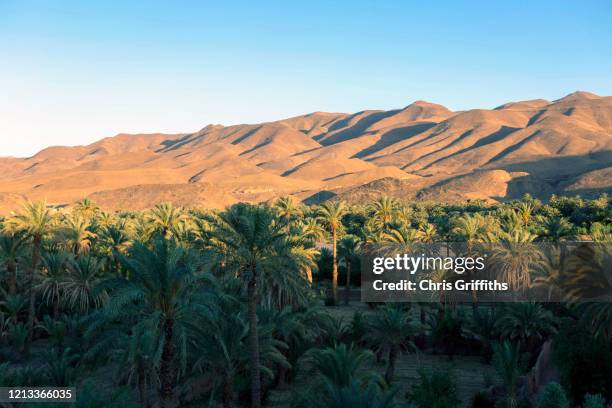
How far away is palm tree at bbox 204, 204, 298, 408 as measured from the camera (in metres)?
19.7

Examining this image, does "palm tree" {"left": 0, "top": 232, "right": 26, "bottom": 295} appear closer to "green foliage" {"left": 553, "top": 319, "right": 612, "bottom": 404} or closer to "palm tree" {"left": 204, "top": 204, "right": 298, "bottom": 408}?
"palm tree" {"left": 204, "top": 204, "right": 298, "bottom": 408}

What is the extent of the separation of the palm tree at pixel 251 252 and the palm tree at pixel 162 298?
3.04 metres

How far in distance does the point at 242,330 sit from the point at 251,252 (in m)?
3.75

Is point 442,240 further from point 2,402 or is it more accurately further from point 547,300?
point 2,402

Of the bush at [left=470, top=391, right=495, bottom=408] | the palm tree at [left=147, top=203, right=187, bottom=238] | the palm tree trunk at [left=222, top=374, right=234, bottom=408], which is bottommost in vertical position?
the bush at [left=470, top=391, right=495, bottom=408]

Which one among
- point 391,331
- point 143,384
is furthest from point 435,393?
point 143,384

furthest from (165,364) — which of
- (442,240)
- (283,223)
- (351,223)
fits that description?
(351,223)

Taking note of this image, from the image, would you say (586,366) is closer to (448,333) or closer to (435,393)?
(435,393)

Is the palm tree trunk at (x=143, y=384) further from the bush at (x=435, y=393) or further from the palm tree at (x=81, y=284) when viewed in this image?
the palm tree at (x=81, y=284)

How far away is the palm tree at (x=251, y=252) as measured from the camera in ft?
64.7

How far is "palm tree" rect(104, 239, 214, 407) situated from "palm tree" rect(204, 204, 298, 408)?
9.96 feet

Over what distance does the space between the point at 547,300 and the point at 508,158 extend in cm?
17494

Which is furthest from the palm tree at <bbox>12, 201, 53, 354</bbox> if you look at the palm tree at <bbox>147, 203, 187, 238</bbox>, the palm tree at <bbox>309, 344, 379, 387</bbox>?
the palm tree at <bbox>309, 344, 379, 387</bbox>

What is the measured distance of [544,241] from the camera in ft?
131
